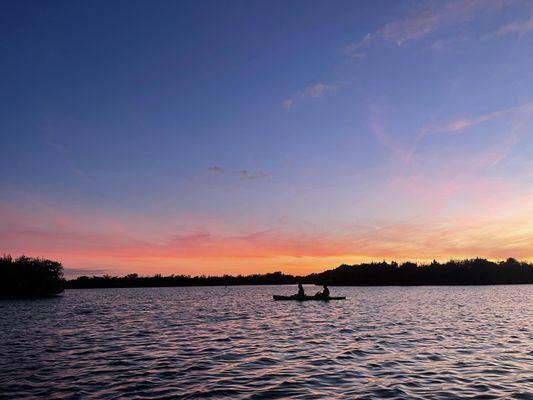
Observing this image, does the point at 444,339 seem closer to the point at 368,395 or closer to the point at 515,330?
the point at 515,330

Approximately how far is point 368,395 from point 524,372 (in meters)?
9.54

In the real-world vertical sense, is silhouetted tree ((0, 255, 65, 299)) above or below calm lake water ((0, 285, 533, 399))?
above

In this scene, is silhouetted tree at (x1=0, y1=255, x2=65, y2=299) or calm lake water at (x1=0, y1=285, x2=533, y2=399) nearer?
calm lake water at (x1=0, y1=285, x2=533, y2=399)

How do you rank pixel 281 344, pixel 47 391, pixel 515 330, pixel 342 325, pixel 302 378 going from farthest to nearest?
pixel 342 325 < pixel 515 330 < pixel 281 344 < pixel 302 378 < pixel 47 391

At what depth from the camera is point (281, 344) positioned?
3200 centimetres

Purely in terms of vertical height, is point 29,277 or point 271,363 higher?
point 29,277

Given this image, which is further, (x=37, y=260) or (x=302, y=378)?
(x=37, y=260)

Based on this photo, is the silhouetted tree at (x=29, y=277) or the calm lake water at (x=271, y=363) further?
the silhouetted tree at (x=29, y=277)

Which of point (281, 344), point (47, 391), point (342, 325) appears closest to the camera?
point (47, 391)

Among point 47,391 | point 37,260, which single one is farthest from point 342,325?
point 37,260

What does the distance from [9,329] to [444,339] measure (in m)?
43.3

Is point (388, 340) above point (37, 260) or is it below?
below

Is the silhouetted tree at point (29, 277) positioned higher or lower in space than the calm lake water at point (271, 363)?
higher

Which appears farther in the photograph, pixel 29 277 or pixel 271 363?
pixel 29 277
